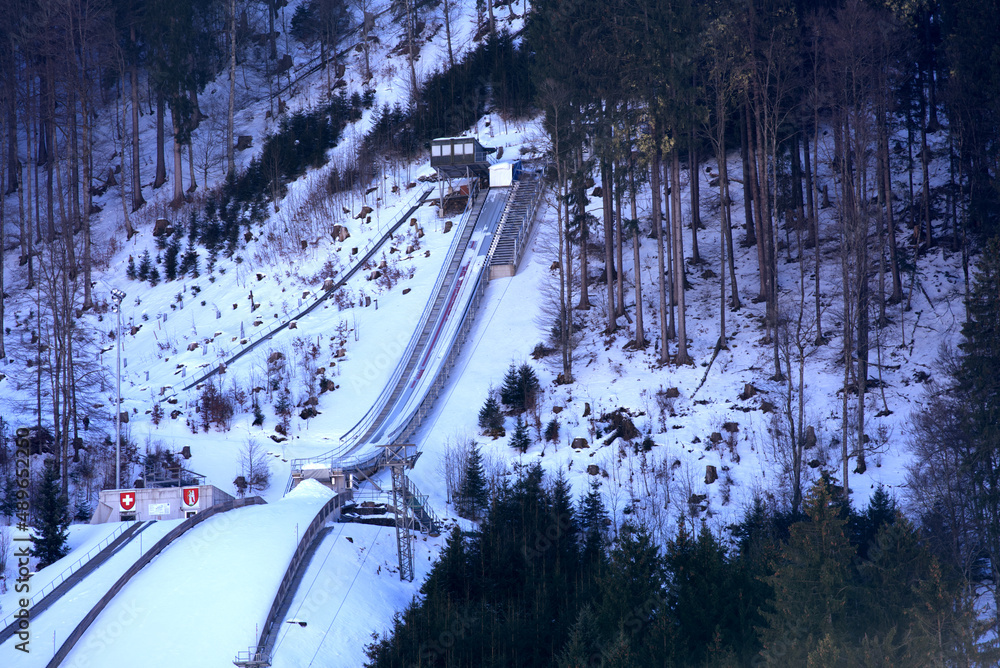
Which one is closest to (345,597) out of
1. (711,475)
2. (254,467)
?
(254,467)

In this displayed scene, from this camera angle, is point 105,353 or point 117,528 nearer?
point 117,528

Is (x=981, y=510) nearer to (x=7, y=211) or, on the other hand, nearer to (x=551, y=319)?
(x=551, y=319)

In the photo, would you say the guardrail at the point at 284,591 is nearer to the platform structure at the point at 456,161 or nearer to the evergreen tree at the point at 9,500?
the evergreen tree at the point at 9,500

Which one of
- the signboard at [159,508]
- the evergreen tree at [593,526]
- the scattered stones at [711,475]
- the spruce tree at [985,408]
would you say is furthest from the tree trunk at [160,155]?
the spruce tree at [985,408]

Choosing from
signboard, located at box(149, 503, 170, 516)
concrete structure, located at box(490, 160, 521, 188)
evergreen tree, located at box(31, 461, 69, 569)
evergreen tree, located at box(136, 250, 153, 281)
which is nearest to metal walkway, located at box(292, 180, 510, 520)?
concrete structure, located at box(490, 160, 521, 188)

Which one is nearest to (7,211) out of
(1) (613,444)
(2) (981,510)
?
(1) (613,444)
